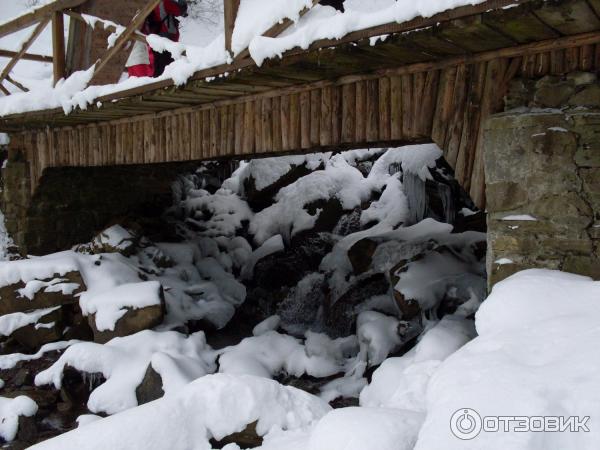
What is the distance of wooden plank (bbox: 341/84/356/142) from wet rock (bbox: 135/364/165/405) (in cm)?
277

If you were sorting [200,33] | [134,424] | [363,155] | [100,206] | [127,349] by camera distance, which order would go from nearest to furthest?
[134,424]
[127,349]
[100,206]
[363,155]
[200,33]

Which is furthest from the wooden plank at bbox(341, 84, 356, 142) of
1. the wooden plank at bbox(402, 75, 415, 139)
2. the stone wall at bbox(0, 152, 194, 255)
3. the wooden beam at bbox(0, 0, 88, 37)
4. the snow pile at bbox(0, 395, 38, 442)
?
the stone wall at bbox(0, 152, 194, 255)

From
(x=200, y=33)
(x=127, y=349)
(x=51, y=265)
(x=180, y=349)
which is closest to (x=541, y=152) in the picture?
(x=180, y=349)

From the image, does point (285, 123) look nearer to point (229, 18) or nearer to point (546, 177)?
point (229, 18)

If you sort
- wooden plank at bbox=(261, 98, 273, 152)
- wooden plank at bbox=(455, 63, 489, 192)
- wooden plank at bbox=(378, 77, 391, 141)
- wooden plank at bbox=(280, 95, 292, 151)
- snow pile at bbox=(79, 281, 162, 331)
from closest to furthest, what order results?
wooden plank at bbox=(455, 63, 489, 192)
wooden plank at bbox=(378, 77, 391, 141)
wooden plank at bbox=(280, 95, 292, 151)
wooden plank at bbox=(261, 98, 273, 152)
snow pile at bbox=(79, 281, 162, 331)

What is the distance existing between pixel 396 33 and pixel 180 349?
4086 millimetres

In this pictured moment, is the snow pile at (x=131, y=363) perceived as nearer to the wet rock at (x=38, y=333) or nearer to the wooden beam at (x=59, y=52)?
the wet rock at (x=38, y=333)

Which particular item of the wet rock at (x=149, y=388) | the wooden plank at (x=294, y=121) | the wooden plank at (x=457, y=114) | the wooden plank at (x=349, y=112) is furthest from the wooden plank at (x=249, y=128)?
the wet rock at (x=149, y=388)

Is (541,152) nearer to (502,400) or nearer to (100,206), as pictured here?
(502,400)

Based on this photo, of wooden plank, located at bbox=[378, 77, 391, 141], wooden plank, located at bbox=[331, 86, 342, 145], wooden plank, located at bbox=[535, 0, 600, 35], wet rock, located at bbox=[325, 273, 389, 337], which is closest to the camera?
wooden plank, located at bbox=[535, 0, 600, 35]

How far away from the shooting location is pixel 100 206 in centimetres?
892

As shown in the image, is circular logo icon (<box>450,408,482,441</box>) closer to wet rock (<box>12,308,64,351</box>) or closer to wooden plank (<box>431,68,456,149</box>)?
wooden plank (<box>431,68,456,149</box>)

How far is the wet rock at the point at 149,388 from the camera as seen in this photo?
4.64 metres

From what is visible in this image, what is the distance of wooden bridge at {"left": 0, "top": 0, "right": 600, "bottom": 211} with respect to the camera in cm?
288
